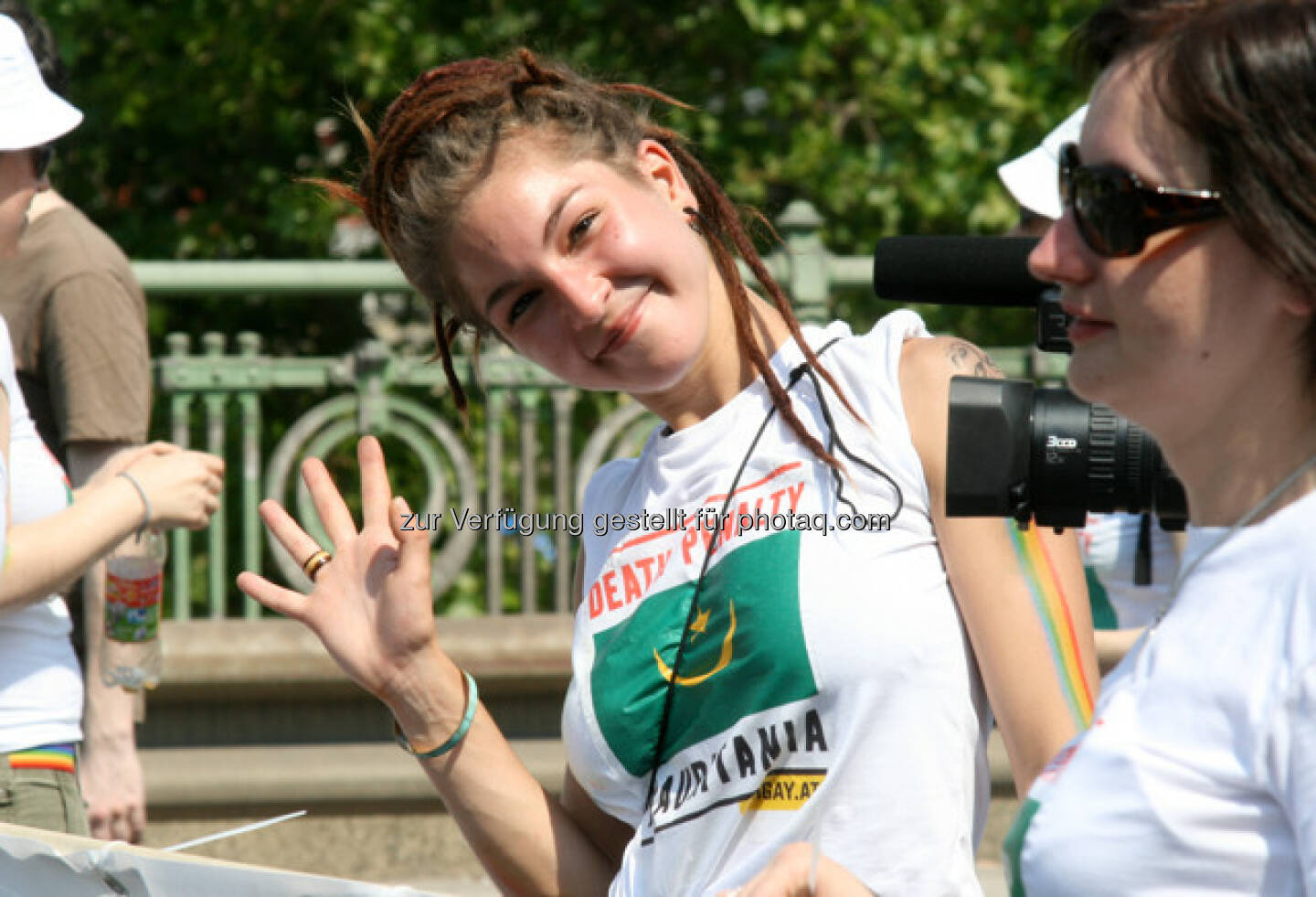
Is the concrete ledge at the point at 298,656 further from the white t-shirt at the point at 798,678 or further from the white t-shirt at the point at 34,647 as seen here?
the white t-shirt at the point at 798,678

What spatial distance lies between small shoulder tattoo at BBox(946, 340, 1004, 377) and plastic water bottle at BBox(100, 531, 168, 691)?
1.71 m

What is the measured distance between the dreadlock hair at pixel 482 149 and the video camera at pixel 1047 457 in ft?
1.69

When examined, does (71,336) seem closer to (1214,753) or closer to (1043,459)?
(1043,459)

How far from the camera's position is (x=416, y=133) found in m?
2.08

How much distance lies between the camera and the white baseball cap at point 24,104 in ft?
8.88

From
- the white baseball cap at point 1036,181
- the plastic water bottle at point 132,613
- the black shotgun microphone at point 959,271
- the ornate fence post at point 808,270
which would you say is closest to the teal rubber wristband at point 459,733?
the black shotgun microphone at point 959,271

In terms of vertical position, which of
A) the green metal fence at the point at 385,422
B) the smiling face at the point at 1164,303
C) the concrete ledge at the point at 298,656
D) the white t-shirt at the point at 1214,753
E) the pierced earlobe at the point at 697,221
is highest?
the smiling face at the point at 1164,303

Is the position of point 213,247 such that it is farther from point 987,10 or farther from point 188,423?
point 987,10

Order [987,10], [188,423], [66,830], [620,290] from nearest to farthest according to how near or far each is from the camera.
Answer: [620,290] < [66,830] < [188,423] < [987,10]

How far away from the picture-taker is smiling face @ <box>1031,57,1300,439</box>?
1.14 m

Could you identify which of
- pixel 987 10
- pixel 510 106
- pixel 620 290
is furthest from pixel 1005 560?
pixel 987 10

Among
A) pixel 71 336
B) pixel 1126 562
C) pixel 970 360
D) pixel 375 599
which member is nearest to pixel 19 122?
pixel 71 336

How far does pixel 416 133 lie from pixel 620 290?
1.11ft

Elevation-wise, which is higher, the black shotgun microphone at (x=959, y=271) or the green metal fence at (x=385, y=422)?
the black shotgun microphone at (x=959, y=271)
